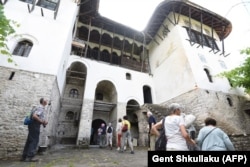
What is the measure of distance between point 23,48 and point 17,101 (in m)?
2.92

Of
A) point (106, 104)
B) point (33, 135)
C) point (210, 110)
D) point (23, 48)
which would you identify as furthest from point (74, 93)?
point (210, 110)

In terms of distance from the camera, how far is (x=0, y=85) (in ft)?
21.6

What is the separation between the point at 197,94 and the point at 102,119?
864 cm

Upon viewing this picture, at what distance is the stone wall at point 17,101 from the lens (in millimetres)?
5945

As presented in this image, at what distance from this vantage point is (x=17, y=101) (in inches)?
258

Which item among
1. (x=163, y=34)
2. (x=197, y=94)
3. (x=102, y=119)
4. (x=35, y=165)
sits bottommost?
(x=35, y=165)

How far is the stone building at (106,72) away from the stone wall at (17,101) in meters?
0.03

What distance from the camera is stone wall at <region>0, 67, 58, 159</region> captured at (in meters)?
5.95

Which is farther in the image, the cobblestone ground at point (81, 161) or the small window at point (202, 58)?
the small window at point (202, 58)

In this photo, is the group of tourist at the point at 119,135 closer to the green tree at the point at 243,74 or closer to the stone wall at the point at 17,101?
the stone wall at the point at 17,101

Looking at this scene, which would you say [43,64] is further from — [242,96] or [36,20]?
[242,96]

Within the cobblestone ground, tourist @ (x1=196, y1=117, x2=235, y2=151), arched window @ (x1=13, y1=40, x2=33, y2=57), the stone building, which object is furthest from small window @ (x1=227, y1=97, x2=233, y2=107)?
arched window @ (x1=13, y1=40, x2=33, y2=57)

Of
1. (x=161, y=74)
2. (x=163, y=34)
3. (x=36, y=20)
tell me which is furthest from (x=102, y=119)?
(x=163, y=34)

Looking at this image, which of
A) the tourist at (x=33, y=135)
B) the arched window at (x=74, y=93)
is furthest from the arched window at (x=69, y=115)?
the tourist at (x=33, y=135)
